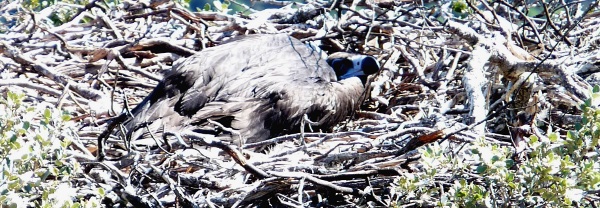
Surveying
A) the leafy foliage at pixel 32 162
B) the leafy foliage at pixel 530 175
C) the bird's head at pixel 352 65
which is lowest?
the bird's head at pixel 352 65

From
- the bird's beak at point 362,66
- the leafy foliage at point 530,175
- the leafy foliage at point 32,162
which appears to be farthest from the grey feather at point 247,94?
the leafy foliage at point 530,175

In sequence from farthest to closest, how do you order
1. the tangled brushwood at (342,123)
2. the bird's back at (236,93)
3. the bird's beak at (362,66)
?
the bird's beak at (362,66) < the bird's back at (236,93) < the tangled brushwood at (342,123)

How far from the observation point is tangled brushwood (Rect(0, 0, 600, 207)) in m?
3.25

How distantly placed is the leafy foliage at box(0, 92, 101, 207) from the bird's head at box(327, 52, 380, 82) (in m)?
2.65

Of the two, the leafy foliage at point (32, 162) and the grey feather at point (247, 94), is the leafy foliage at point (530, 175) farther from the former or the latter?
the grey feather at point (247, 94)

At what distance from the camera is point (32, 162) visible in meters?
3.30

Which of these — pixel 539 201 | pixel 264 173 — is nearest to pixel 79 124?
pixel 264 173

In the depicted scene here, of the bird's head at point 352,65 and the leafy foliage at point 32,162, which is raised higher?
the leafy foliage at point 32,162

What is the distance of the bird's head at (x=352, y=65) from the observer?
18.8ft

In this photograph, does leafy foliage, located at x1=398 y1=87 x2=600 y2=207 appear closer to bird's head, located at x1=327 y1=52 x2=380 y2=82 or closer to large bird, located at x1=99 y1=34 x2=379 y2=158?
large bird, located at x1=99 y1=34 x2=379 y2=158

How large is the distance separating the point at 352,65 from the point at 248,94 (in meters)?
1.07

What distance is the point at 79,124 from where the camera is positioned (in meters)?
5.02

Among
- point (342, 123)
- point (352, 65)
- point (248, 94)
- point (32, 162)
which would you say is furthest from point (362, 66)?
point (32, 162)

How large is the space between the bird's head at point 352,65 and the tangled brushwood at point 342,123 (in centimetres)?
A: 9
